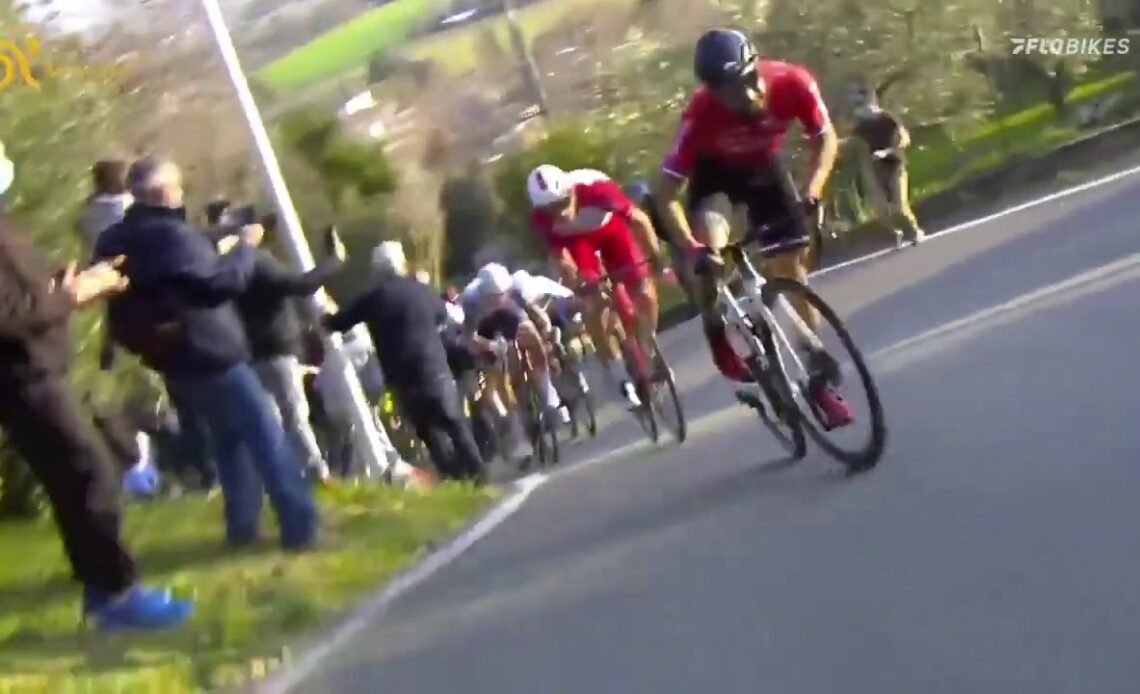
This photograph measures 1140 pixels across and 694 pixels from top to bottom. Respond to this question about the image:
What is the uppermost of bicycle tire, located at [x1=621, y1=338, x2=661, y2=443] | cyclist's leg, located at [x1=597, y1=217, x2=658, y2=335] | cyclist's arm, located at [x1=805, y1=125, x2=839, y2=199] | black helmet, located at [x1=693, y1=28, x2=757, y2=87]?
black helmet, located at [x1=693, y1=28, x2=757, y2=87]

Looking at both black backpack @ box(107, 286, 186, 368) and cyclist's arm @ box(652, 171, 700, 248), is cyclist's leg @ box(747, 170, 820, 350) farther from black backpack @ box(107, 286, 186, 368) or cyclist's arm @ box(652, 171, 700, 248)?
black backpack @ box(107, 286, 186, 368)

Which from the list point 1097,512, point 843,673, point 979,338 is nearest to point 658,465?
point 979,338

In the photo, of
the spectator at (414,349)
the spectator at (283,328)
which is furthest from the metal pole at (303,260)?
the spectator at (414,349)

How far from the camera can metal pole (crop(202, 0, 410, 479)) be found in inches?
598

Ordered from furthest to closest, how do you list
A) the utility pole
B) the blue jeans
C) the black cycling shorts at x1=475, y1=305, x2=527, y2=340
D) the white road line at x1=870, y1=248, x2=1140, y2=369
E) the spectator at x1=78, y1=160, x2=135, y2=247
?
the utility pole → the black cycling shorts at x1=475, y1=305, x2=527, y2=340 → the white road line at x1=870, y1=248, x2=1140, y2=369 → the spectator at x1=78, y1=160, x2=135, y2=247 → the blue jeans

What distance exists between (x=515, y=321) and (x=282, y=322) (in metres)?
2.66

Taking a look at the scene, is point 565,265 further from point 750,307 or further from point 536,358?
point 750,307

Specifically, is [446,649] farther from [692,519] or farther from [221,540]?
[221,540]

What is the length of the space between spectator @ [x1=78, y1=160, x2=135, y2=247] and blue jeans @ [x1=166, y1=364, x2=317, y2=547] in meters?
1.25

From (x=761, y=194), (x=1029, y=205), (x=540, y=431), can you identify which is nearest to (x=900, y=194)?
(x=1029, y=205)

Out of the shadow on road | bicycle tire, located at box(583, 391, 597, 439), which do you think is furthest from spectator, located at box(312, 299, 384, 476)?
the shadow on road

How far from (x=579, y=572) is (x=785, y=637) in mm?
1722

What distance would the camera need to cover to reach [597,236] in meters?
12.1

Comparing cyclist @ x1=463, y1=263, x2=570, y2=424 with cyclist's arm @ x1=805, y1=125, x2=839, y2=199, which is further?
cyclist @ x1=463, y1=263, x2=570, y2=424
